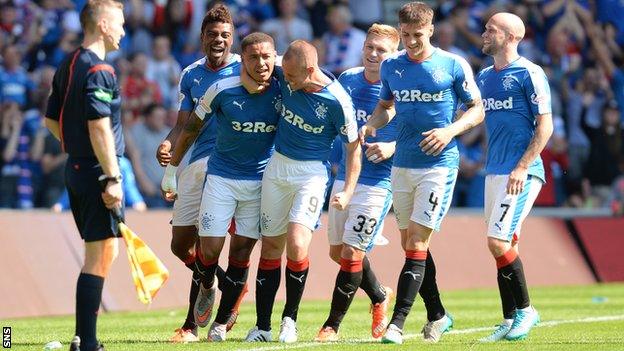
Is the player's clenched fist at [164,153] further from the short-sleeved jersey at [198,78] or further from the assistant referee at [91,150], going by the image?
the assistant referee at [91,150]

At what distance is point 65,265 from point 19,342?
4.53m

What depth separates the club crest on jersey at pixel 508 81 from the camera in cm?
1161

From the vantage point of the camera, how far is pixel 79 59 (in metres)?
9.33

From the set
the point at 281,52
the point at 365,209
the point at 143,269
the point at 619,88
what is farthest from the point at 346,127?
the point at 619,88

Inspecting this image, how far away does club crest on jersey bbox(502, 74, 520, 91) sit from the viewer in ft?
38.1

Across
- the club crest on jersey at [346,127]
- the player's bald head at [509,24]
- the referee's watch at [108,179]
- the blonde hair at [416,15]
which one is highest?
the blonde hair at [416,15]

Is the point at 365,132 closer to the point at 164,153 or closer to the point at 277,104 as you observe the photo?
the point at 277,104

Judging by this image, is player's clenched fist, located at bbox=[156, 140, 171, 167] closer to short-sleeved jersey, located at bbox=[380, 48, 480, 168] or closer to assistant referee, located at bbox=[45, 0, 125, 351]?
short-sleeved jersey, located at bbox=[380, 48, 480, 168]

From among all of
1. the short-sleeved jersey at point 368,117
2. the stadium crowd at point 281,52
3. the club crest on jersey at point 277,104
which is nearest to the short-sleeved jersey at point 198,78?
the club crest on jersey at point 277,104

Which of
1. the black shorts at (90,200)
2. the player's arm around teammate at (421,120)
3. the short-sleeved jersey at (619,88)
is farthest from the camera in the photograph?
the short-sleeved jersey at (619,88)

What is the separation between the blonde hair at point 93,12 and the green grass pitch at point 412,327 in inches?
106

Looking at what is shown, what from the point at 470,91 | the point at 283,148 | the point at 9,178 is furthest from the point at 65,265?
the point at 470,91

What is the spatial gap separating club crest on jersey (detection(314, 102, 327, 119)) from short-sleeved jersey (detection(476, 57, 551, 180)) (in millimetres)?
1616

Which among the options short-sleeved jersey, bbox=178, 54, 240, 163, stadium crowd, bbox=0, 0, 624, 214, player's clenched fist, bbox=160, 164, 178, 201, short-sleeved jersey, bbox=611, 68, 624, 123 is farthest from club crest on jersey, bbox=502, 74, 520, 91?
short-sleeved jersey, bbox=611, 68, 624, 123
